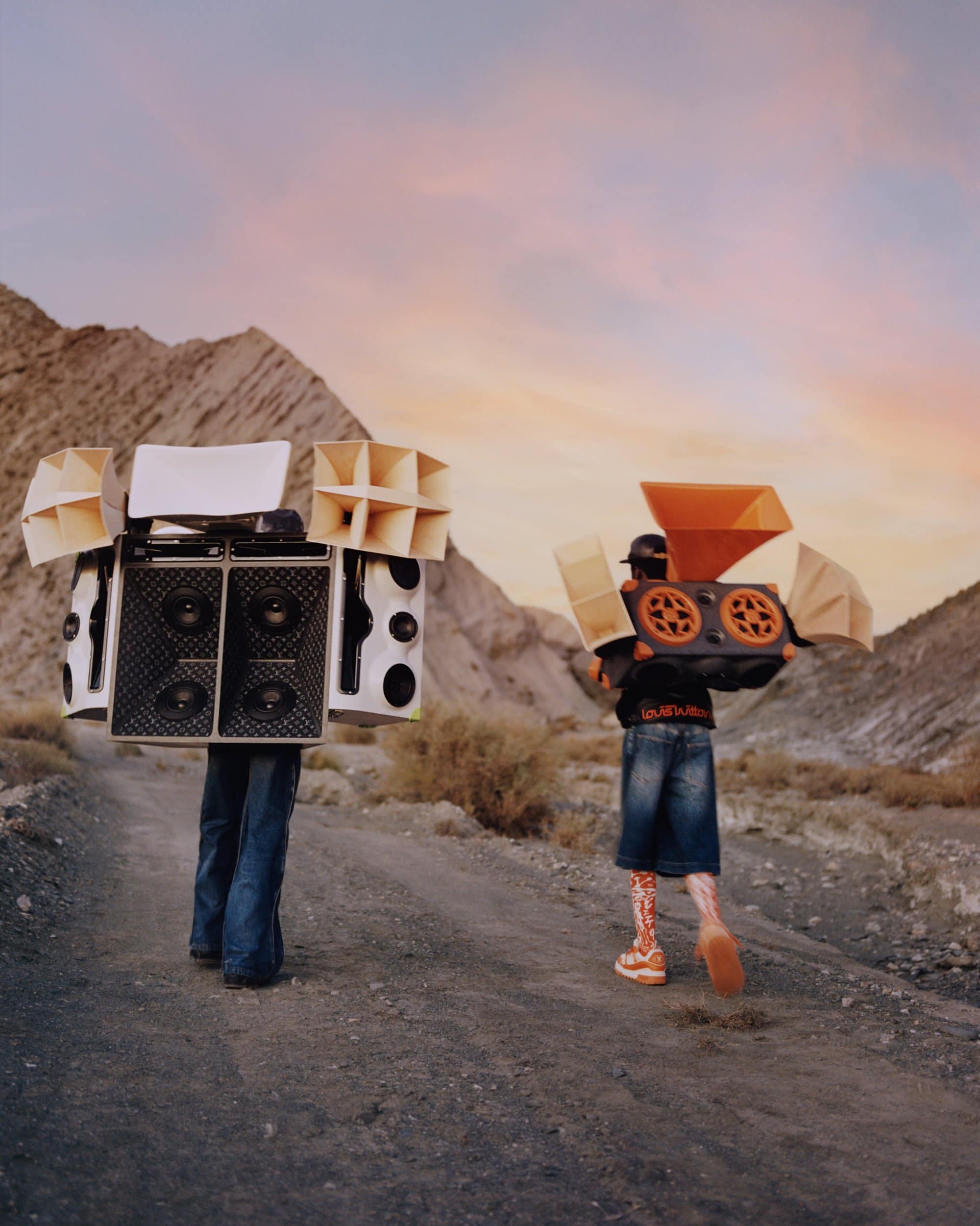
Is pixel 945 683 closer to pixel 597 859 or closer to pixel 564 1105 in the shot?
pixel 597 859

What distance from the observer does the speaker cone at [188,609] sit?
5.18 meters

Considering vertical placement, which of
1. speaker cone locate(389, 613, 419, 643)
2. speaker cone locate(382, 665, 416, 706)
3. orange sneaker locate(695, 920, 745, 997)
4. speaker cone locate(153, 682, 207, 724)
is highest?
speaker cone locate(389, 613, 419, 643)

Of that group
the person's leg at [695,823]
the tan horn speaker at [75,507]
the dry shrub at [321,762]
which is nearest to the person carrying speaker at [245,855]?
the tan horn speaker at [75,507]

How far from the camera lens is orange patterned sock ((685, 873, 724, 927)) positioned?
5.24 m

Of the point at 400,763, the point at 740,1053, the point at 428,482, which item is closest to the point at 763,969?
the point at 740,1053

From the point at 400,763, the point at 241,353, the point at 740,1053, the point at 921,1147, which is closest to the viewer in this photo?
the point at 921,1147

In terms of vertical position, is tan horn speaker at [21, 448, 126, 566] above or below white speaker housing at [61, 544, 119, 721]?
above

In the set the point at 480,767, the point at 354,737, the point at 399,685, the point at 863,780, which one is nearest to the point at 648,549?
the point at 399,685

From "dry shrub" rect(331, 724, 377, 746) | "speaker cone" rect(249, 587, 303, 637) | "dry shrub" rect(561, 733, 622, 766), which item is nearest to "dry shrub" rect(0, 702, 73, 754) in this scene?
"dry shrub" rect(331, 724, 377, 746)

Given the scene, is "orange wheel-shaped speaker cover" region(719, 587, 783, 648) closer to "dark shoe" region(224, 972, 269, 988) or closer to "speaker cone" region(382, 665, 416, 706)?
"speaker cone" region(382, 665, 416, 706)

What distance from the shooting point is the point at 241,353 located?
46.4 m

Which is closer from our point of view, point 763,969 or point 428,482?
point 428,482

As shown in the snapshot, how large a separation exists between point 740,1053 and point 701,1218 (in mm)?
1605

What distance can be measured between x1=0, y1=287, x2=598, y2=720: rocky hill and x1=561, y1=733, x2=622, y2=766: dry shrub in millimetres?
11150
